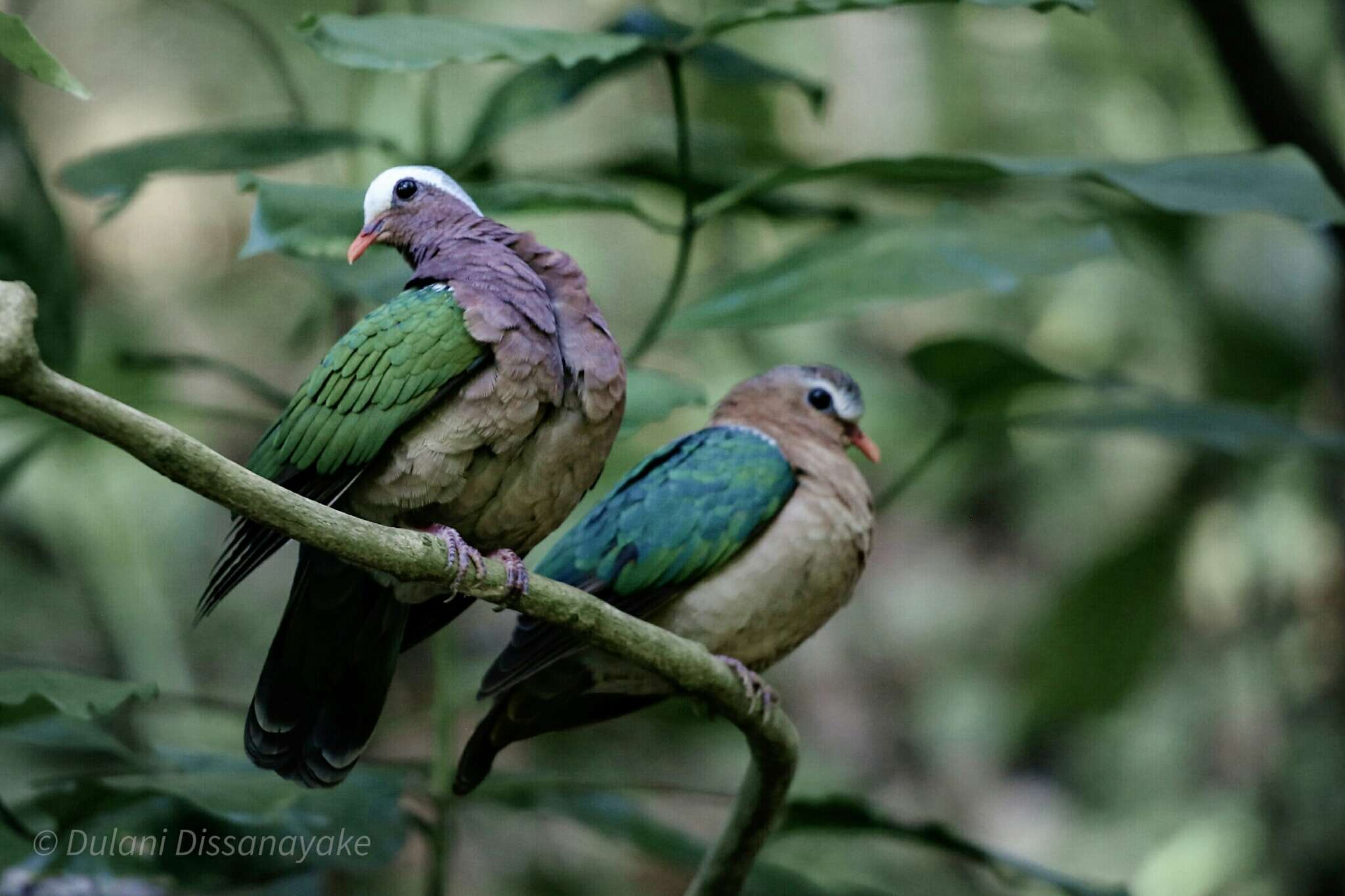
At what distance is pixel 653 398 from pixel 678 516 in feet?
1.03

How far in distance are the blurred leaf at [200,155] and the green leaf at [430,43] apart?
78cm

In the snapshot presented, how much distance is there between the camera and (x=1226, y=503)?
222 inches

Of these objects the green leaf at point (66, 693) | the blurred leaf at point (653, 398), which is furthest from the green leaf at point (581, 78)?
the green leaf at point (66, 693)

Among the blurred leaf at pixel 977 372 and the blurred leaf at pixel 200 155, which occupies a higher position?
the blurred leaf at pixel 200 155

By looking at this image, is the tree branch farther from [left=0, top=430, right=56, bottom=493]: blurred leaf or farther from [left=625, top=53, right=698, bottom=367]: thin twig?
[left=0, top=430, right=56, bottom=493]: blurred leaf

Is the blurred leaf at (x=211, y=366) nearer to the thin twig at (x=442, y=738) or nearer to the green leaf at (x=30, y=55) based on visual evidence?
the thin twig at (x=442, y=738)

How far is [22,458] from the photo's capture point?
3215 mm

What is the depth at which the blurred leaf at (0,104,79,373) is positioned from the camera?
9.23 feet

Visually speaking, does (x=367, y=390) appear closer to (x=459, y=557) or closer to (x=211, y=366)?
(x=459, y=557)

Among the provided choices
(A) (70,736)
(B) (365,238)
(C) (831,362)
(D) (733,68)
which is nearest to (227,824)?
(A) (70,736)

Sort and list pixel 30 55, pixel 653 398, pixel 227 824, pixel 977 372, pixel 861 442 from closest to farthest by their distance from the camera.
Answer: pixel 30 55 < pixel 653 398 < pixel 227 824 < pixel 861 442 < pixel 977 372

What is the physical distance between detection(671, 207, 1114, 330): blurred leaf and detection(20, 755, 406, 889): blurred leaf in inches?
46.0

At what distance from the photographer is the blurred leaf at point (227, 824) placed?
9.09 feet

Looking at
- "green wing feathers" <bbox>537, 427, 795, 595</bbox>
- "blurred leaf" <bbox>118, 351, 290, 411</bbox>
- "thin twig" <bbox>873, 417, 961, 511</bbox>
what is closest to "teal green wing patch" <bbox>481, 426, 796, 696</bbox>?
"green wing feathers" <bbox>537, 427, 795, 595</bbox>
